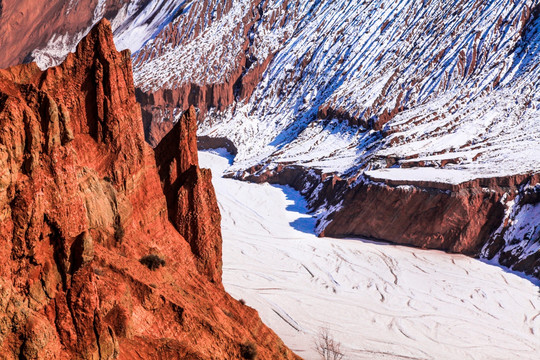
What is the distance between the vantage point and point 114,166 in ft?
63.2

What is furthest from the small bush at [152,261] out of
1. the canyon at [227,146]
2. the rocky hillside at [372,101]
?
the rocky hillside at [372,101]

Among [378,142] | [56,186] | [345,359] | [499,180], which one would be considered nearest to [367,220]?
[499,180]

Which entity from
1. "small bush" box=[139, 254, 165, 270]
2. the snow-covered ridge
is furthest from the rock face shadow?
"small bush" box=[139, 254, 165, 270]

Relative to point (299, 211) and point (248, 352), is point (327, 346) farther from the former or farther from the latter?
point (299, 211)

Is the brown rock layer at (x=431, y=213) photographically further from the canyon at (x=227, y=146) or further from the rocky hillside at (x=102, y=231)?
the rocky hillside at (x=102, y=231)

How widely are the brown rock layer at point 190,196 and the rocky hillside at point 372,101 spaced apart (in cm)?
4261

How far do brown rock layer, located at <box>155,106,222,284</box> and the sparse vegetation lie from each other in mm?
15115

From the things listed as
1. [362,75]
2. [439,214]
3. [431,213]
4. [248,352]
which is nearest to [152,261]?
[248,352]

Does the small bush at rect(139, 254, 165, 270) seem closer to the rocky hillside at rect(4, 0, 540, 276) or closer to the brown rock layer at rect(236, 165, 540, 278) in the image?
the rocky hillside at rect(4, 0, 540, 276)

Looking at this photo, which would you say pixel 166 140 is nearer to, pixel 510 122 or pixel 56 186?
pixel 56 186

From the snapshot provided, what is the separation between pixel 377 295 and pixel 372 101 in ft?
179

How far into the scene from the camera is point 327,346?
124 ft

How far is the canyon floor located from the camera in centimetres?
4169

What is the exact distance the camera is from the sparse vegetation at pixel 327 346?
37.1m
